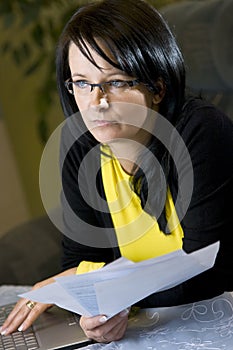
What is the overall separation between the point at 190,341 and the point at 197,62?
35.6 inches

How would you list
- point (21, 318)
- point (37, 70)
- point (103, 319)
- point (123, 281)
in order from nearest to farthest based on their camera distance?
point (123, 281) < point (103, 319) < point (21, 318) < point (37, 70)

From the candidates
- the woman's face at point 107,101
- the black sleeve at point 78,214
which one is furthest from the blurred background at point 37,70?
the woman's face at point 107,101

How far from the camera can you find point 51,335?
42.8 inches

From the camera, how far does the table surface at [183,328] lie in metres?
0.99

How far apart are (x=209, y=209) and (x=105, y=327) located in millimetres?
246

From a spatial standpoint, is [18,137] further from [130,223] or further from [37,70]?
[130,223]

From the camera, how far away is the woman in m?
1.02

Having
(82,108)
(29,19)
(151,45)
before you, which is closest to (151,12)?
(151,45)

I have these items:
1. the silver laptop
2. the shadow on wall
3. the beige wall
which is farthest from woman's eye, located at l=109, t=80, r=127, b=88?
the beige wall

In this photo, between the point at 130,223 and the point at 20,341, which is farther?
the point at 130,223

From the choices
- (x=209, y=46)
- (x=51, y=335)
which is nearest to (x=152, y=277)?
(x=51, y=335)

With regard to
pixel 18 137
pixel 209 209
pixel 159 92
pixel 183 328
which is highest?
pixel 159 92

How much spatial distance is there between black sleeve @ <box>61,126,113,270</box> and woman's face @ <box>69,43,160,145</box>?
201 millimetres

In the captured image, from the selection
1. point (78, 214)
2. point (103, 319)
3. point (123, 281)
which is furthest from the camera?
point (78, 214)
